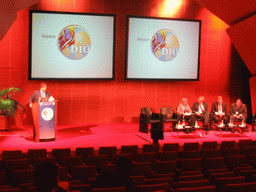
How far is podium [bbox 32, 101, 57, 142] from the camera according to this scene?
8.34 metres

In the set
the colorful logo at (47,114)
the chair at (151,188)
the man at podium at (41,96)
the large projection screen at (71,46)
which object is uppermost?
the large projection screen at (71,46)

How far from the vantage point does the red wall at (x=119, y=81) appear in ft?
36.2

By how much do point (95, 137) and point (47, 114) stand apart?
181 cm

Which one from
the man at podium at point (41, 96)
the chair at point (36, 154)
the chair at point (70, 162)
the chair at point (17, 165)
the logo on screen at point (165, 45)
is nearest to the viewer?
the chair at point (17, 165)

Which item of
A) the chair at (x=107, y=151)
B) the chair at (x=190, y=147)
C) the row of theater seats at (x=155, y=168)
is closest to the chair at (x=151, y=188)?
the row of theater seats at (x=155, y=168)

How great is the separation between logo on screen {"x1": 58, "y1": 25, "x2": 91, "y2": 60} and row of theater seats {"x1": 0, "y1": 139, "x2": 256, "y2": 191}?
5.17 m

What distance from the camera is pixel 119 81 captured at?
1208 cm

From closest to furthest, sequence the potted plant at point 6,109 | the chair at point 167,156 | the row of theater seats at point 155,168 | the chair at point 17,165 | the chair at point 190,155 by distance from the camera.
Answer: the row of theater seats at point 155,168, the chair at point 17,165, the chair at point 167,156, the chair at point 190,155, the potted plant at point 6,109

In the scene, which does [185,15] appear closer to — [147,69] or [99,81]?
[147,69]

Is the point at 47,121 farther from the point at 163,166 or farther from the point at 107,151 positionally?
the point at 163,166

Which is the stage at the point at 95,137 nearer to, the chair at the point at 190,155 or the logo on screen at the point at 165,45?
the chair at the point at 190,155

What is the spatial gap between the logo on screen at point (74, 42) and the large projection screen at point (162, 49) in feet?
4.56

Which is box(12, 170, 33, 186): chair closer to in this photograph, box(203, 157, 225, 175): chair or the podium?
box(203, 157, 225, 175): chair

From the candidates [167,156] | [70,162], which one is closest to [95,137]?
[167,156]
